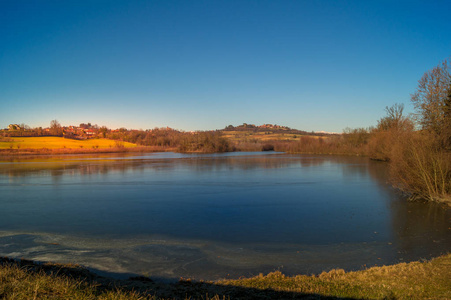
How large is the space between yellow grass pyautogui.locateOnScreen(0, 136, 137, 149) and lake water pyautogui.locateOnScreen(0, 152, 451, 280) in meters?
52.1

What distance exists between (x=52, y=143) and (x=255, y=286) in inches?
2832

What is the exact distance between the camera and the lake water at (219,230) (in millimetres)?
6816

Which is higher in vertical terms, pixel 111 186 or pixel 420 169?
pixel 420 169

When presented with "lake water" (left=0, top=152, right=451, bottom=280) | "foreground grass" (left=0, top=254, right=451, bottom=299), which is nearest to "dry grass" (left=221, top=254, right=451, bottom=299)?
"foreground grass" (left=0, top=254, right=451, bottom=299)

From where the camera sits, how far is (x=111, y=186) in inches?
737

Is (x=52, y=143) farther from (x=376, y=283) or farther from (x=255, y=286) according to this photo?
(x=376, y=283)

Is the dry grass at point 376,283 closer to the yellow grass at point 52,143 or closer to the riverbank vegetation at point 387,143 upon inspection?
the riverbank vegetation at point 387,143

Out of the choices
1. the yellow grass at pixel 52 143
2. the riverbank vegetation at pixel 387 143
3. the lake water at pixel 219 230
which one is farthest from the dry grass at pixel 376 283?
the yellow grass at pixel 52 143

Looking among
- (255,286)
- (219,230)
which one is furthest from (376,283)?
(219,230)

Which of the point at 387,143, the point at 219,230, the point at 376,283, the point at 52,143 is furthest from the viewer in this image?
the point at 52,143

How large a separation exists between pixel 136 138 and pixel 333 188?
80806mm

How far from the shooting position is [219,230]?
9422 millimetres

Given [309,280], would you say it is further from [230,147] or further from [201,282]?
[230,147]

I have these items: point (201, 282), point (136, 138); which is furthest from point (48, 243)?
point (136, 138)
